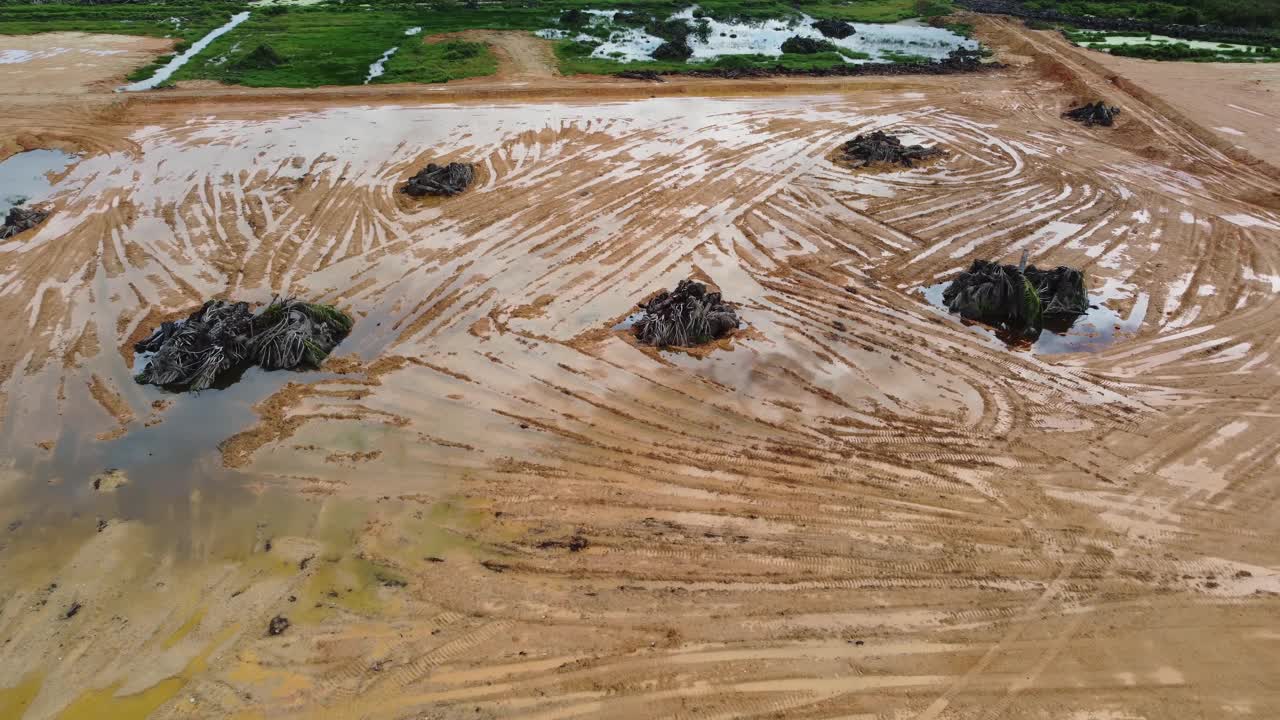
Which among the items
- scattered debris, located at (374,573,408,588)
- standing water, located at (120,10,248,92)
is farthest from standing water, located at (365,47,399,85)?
scattered debris, located at (374,573,408,588)

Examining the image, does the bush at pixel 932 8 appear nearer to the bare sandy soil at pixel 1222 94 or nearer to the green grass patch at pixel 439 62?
the bare sandy soil at pixel 1222 94

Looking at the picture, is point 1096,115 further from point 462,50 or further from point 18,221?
point 18,221

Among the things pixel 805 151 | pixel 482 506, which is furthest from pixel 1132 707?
pixel 805 151

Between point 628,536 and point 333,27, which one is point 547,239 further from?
point 333,27

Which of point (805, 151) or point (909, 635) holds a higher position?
point (805, 151)

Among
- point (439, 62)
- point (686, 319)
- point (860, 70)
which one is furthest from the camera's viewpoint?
point (439, 62)

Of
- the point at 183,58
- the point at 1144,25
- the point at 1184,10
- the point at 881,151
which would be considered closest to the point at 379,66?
the point at 183,58

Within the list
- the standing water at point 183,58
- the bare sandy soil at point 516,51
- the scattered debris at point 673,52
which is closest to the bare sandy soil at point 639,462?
the standing water at point 183,58
